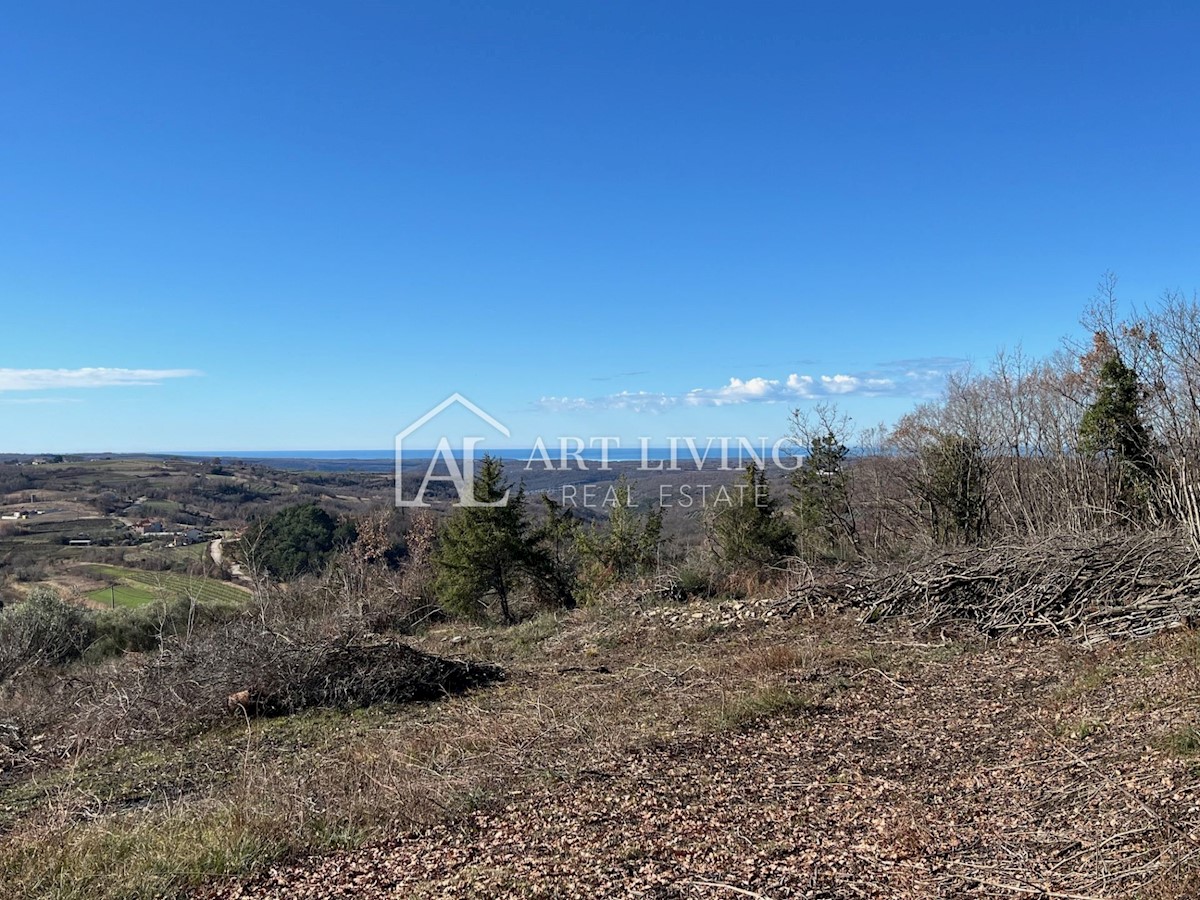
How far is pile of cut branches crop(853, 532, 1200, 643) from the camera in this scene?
6832 millimetres

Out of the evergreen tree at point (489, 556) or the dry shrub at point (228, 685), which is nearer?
the dry shrub at point (228, 685)

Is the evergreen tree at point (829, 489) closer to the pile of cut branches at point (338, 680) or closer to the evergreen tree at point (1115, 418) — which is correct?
the evergreen tree at point (1115, 418)

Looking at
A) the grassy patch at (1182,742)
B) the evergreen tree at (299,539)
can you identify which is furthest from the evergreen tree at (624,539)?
the grassy patch at (1182,742)

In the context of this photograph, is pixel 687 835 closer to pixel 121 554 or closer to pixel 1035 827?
pixel 1035 827

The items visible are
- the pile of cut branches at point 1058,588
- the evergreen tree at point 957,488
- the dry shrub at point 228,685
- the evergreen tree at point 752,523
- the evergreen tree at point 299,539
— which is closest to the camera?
the pile of cut branches at point 1058,588

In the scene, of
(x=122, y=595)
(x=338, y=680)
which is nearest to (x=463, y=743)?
(x=338, y=680)

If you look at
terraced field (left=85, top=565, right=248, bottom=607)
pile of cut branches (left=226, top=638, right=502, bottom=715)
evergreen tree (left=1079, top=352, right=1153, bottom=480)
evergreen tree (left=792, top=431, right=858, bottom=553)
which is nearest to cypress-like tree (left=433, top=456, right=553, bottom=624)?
terraced field (left=85, top=565, right=248, bottom=607)

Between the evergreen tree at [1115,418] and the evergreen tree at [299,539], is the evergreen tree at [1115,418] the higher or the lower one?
the higher one

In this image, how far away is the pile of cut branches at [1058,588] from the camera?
6.83m

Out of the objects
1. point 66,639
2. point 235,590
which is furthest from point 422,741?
point 66,639

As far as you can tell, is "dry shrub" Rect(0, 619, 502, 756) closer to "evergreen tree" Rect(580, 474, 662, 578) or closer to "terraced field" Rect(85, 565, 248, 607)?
"terraced field" Rect(85, 565, 248, 607)

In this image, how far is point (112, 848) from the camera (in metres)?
3.69

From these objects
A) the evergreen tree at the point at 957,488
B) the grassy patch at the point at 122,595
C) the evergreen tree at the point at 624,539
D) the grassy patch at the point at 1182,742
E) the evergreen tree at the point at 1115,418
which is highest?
the evergreen tree at the point at 1115,418

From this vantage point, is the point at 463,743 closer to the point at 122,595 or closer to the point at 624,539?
the point at 122,595
